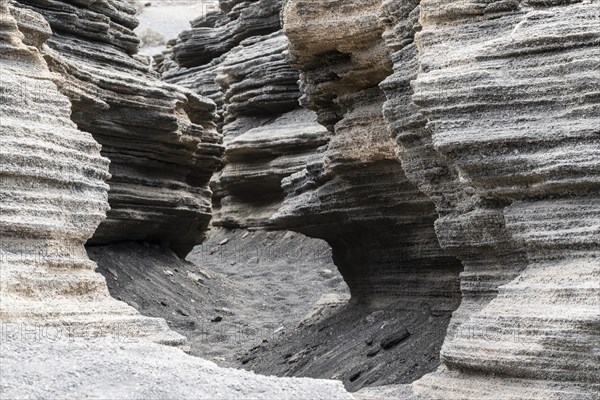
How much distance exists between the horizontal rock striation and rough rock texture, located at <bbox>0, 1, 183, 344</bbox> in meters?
2.69

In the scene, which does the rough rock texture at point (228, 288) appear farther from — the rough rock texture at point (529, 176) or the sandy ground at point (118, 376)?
the sandy ground at point (118, 376)

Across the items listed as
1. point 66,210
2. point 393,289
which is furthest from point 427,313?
point 66,210

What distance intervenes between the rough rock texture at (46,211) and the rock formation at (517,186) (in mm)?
2687

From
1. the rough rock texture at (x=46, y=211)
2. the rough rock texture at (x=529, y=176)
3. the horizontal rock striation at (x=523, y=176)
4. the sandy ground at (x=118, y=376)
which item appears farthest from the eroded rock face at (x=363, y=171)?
the sandy ground at (x=118, y=376)

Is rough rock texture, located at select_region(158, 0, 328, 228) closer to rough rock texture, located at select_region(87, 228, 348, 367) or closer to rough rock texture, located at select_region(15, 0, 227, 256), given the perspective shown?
rough rock texture, located at select_region(87, 228, 348, 367)

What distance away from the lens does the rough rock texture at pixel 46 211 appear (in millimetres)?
8219

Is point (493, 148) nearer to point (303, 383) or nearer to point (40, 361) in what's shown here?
point (303, 383)

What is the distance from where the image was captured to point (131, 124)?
1730 centimetres

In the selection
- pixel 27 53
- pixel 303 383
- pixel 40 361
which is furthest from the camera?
pixel 27 53

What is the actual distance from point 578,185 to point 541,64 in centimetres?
110

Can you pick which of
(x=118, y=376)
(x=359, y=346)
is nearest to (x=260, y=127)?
(x=359, y=346)

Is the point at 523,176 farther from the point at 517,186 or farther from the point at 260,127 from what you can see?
the point at 260,127

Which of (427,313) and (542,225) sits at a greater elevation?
(427,313)

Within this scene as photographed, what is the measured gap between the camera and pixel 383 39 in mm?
13562
